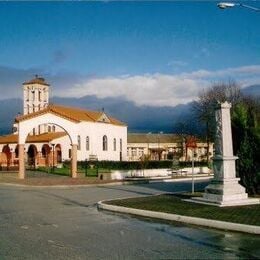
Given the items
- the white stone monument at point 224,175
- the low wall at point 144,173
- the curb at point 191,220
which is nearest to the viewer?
the curb at point 191,220

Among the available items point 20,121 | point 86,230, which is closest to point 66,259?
point 86,230

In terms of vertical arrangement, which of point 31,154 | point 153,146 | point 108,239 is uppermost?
point 153,146

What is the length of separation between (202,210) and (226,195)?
1784mm

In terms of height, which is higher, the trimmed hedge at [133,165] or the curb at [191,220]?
the trimmed hedge at [133,165]

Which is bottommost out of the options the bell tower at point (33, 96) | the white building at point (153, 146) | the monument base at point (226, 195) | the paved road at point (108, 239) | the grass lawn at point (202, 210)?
the paved road at point (108, 239)

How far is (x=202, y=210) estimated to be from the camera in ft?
50.9

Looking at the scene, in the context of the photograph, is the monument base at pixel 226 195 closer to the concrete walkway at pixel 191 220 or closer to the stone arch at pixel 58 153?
the concrete walkway at pixel 191 220

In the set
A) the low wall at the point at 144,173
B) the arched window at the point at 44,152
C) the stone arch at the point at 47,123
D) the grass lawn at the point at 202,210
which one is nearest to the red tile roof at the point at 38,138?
the arched window at the point at 44,152

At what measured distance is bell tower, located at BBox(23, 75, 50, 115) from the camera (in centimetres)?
8762

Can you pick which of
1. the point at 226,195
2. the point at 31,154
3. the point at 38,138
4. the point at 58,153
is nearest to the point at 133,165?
the point at 58,153

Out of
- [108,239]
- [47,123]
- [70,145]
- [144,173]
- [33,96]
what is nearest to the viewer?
[108,239]

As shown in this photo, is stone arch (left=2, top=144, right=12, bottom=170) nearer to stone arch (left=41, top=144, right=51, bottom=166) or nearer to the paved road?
stone arch (left=41, top=144, right=51, bottom=166)

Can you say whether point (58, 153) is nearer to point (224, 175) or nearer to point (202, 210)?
point (224, 175)

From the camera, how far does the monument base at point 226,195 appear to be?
16.9 metres
